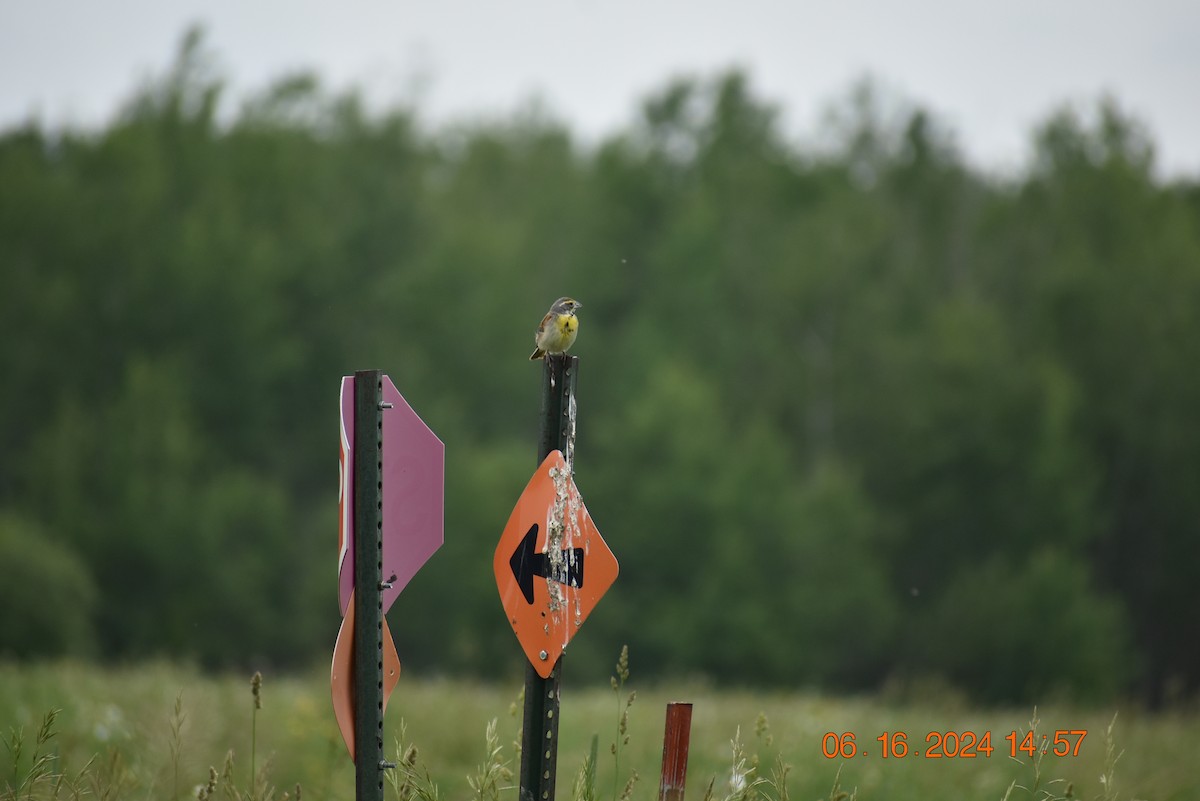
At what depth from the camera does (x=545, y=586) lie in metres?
4.20

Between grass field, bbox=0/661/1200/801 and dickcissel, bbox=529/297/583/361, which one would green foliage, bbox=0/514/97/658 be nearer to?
grass field, bbox=0/661/1200/801

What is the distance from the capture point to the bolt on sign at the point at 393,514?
402cm

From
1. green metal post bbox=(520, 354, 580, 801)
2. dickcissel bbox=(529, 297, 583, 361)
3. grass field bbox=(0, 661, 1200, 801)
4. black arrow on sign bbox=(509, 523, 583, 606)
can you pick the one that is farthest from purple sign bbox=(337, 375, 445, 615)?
grass field bbox=(0, 661, 1200, 801)

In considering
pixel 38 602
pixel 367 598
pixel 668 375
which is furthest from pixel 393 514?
pixel 668 375

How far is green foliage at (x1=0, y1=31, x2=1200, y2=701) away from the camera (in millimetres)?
33125

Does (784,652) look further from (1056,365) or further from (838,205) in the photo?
(838,205)

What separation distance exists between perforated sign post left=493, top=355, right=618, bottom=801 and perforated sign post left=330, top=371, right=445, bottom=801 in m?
0.31

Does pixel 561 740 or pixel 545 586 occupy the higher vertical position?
pixel 545 586

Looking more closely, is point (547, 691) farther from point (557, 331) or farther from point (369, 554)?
point (557, 331)

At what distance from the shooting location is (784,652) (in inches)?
1351

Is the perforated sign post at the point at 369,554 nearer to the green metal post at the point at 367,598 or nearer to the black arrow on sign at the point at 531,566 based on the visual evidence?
the green metal post at the point at 367,598

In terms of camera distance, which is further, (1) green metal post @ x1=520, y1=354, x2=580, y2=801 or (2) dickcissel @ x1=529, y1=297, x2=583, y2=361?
(2) dickcissel @ x1=529, y1=297, x2=583, y2=361

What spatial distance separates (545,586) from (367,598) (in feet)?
1.84

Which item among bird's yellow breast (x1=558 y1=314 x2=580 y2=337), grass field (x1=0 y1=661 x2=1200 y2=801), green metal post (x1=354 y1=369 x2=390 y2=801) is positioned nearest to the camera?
green metal post (x1=354 y1=369 x2=390 y2=801)
